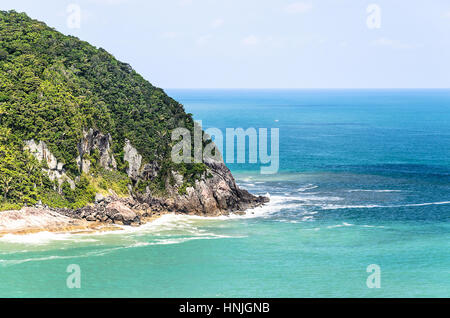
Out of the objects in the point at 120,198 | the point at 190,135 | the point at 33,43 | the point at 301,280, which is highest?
the point at 33,43

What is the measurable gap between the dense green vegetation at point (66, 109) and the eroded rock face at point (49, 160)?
23.4 inches

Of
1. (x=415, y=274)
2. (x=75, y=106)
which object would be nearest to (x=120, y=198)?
(x=75, y=106)

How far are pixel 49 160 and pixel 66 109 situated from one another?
25.2 feet

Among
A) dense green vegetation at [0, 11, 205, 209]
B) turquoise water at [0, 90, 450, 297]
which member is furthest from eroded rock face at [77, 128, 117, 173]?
turquoise water at [0, 90, 450, 297]

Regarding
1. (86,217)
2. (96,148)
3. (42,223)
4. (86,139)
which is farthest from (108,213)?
(86,139)

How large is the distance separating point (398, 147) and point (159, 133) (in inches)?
2934

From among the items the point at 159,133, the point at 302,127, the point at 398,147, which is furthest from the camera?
the point at 302,127

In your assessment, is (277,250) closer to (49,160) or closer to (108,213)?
(108,213)

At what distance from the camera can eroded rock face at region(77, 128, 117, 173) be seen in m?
75.3

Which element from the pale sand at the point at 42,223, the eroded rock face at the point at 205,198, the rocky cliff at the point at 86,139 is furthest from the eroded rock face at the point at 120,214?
the eroded rock face at the point at 205,198

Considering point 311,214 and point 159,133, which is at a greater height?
point 159,133

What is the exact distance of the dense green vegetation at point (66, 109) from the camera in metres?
71.2

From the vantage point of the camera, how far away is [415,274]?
57969mm

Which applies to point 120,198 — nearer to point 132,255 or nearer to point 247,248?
point 132,255
